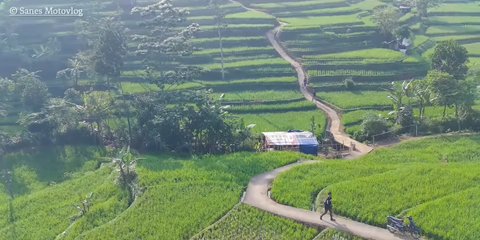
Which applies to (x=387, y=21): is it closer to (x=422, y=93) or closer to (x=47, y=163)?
(x=422, y=93)

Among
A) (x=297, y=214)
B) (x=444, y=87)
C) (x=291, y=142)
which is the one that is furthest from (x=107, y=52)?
(x=444, y=87)

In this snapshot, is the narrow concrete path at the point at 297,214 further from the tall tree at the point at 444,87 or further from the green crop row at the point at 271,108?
the tall tree at the point at 444,87

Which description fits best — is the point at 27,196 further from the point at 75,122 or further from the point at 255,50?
the point at 255,50

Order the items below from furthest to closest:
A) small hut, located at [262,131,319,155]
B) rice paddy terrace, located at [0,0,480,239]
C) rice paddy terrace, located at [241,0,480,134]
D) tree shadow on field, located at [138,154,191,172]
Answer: rice paddy terrace, located at [241,0,480,134]
small hut, located at [262,131,319,155]
tree shadow on field, located at [138,154,191,172]
rice paddy terrace, located at [0,0,480,239]

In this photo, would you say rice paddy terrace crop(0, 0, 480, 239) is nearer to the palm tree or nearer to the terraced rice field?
the terraced rice field

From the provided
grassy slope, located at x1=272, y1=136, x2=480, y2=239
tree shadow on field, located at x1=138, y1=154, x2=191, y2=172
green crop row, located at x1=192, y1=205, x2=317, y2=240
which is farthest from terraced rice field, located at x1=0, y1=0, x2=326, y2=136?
green crop row, located at x1=192, y1=205, x2=317, y2=240

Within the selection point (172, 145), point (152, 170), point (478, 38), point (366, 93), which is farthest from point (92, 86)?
point (478, 38)

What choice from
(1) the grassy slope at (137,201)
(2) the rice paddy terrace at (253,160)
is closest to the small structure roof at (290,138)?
A: (2) the rice paddy terrace at (253,160)
